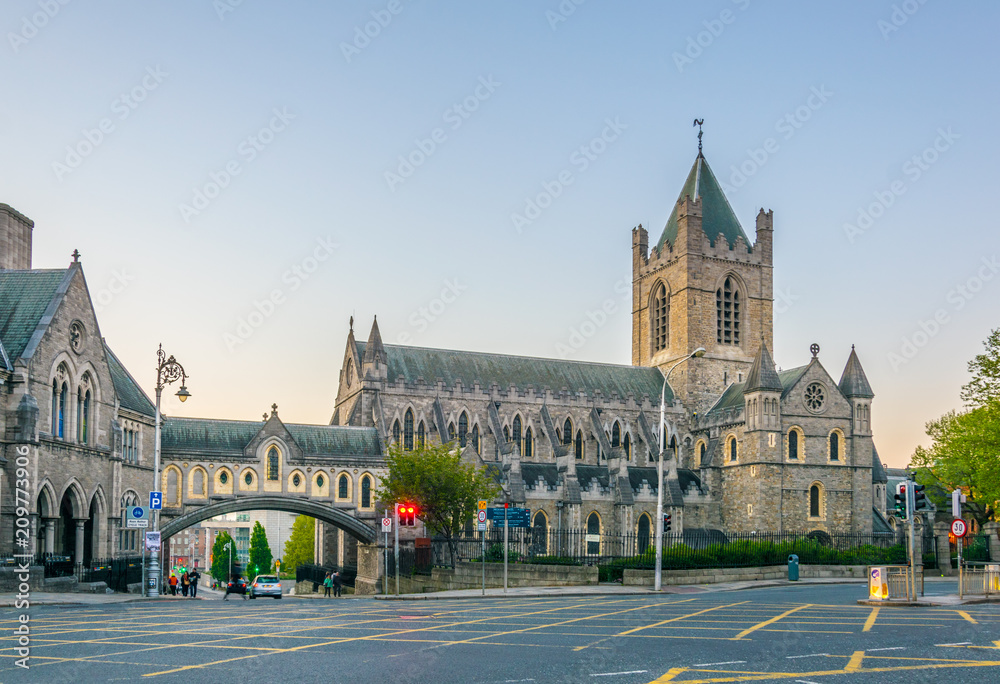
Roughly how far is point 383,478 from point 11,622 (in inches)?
1197

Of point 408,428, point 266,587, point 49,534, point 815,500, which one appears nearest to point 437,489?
point 266,587

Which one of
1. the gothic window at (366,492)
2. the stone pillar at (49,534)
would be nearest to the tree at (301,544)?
the gothic window at (366,492)

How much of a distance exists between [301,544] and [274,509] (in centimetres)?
5844

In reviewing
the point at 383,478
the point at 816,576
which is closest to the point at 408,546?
the point at 383,478

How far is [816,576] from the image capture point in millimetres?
41531

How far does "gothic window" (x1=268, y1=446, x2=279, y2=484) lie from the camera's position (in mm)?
51031

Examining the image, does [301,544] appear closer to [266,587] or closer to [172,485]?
[172,485]

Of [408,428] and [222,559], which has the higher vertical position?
[408,428]

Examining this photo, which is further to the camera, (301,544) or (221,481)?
(301,544)

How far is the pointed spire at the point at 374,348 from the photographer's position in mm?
59688

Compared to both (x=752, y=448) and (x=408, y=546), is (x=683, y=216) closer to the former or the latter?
(x=752, y=448)

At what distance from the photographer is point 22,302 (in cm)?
3625

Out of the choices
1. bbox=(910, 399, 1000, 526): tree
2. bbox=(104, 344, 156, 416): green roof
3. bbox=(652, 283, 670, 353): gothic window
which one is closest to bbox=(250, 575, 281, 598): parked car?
bbox=(104, 344, 156, 416): green roof

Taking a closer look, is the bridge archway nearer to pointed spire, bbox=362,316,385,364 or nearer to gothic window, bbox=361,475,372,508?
gothic window, bbox=361,475,372,508
